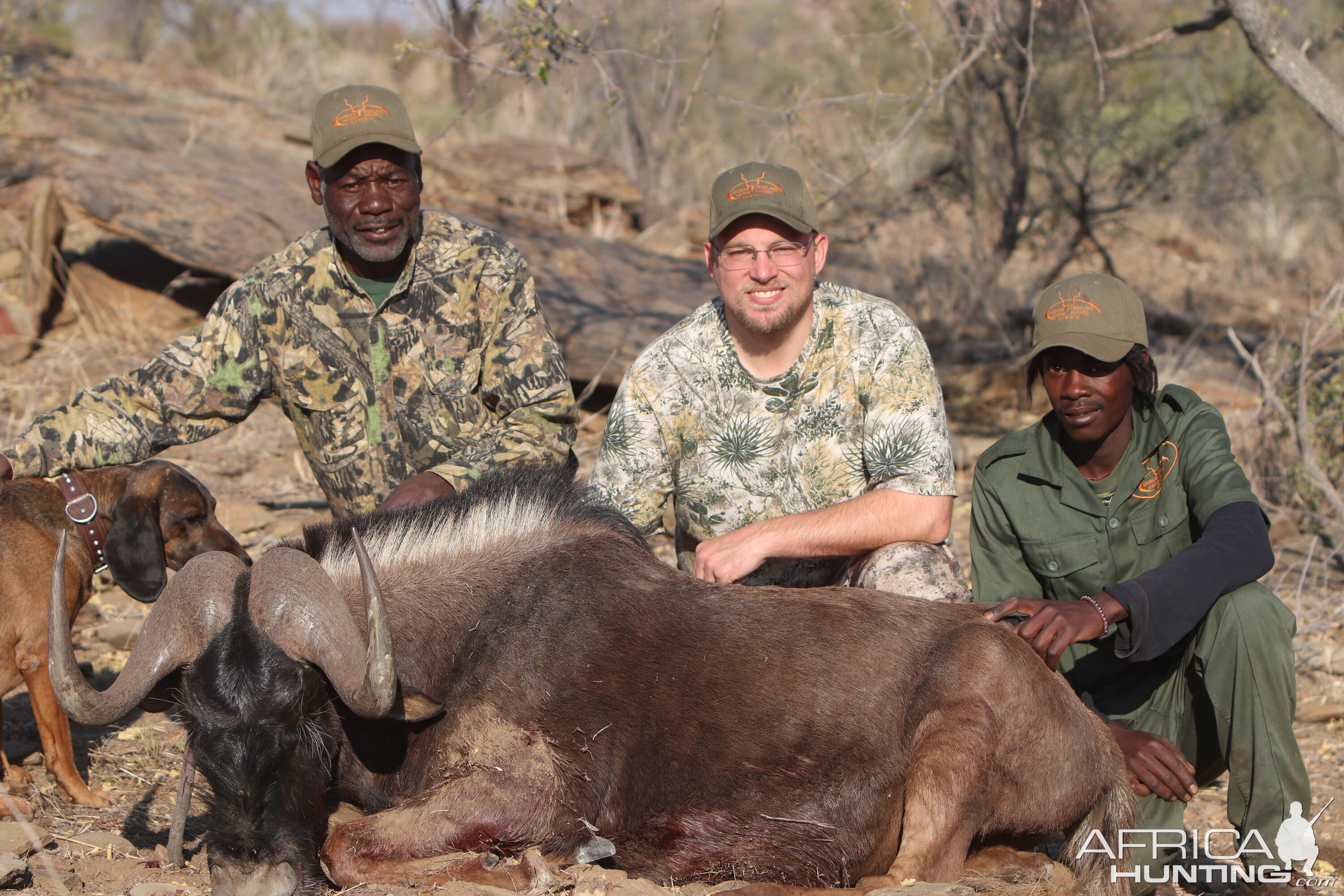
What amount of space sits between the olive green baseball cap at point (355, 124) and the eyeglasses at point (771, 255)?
146 centimetres

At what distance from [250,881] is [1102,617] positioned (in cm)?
263

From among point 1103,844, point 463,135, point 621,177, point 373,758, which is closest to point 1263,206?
point 621,177

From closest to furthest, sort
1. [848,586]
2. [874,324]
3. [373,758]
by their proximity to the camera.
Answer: [373,758] → [848,586] → [874,324]

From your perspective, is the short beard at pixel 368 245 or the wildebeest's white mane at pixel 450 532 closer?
the wildebeest's white mane at pixel 450 532

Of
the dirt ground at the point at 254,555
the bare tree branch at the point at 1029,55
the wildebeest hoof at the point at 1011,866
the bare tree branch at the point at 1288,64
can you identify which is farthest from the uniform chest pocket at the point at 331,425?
the bare tree branch at the point at 1288,64

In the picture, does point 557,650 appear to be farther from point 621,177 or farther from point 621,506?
point 621,177

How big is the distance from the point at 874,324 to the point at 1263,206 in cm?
1283

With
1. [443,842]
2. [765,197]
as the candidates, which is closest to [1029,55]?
[765,197]

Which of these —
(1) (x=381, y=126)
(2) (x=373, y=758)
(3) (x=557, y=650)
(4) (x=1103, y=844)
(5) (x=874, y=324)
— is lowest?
(4) (x=1103, y=844)

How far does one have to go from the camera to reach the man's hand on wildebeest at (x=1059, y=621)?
3594mm

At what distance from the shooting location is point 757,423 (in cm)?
476

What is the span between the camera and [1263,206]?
15.1m

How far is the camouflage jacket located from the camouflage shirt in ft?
1.76

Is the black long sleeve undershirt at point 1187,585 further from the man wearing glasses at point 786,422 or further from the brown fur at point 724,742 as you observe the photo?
the man wearing glasses at point 786,422
